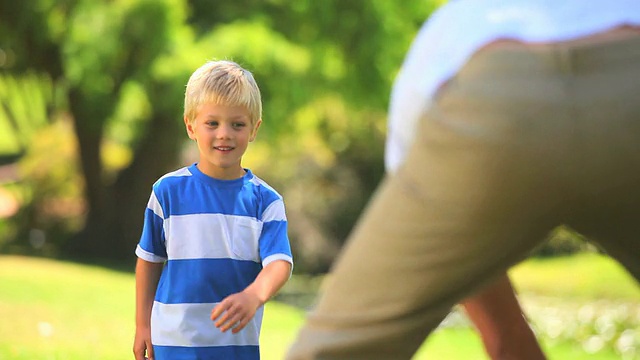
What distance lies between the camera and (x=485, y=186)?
195 cm

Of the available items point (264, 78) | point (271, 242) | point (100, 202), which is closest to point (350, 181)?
point (100, 202)

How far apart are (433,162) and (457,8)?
369 millimetres

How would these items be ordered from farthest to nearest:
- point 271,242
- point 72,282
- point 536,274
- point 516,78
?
1. point 536,274
2. point 72,282
3. point 271,242
4. point 516,78

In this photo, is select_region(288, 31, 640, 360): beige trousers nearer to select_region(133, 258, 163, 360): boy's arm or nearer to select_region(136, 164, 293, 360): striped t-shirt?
select_region(136, 164, 293, 360): striped t-shirt

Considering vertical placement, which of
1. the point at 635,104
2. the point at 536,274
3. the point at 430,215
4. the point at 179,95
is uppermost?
the point at 635,104

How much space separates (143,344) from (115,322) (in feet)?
18.1

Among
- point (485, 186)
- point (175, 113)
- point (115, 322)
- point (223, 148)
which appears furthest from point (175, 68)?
point (485, 186)

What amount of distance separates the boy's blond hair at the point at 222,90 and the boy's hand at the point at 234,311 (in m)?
0.54

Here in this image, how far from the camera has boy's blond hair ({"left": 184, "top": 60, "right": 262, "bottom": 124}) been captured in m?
3.05

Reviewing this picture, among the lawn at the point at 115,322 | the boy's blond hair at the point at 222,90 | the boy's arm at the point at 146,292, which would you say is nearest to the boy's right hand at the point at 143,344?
the boy's arm at the point at 146,292

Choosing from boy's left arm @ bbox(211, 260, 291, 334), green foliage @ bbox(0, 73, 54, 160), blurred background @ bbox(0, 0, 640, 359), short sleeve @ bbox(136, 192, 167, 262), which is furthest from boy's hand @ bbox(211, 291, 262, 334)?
green foliage @ bbox(0, 73, 54, 160)

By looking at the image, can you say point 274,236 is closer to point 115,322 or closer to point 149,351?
point 149,351

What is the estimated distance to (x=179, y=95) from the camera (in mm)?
14445

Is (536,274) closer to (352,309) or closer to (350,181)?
(350,181)
